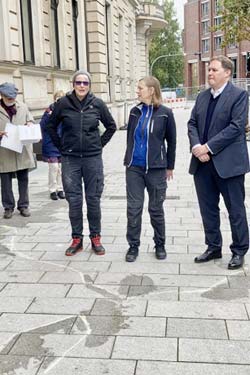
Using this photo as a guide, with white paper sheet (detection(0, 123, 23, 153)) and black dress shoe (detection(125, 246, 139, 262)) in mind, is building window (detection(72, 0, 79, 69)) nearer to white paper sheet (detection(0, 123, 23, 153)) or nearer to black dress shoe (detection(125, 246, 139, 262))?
white paper sheet (detection(0, 123, 23, 153))

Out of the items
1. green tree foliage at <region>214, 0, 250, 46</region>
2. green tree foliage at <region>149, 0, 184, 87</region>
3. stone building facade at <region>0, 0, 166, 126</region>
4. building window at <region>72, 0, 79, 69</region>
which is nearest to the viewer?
stone building facade at <region>0, 0, 166, 126</region>

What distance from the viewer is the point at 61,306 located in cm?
416

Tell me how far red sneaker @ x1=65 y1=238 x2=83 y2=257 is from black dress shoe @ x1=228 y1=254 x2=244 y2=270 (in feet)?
5.28

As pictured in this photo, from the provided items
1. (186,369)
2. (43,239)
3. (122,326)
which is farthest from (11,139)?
(186,369)

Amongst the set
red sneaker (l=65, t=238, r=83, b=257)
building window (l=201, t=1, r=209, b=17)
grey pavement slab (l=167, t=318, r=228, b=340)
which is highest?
building window (l=201, t=1, r=209, b=17)

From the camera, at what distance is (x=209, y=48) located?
85688mm

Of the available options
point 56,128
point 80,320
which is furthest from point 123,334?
point 56,128

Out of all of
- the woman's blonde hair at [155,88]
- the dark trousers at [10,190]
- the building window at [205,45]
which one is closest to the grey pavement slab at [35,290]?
the woman's blonde hair at [155,88]

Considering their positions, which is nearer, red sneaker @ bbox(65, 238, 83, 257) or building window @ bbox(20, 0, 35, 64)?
red sneaker @ bbox(65, 238, 83, 257)

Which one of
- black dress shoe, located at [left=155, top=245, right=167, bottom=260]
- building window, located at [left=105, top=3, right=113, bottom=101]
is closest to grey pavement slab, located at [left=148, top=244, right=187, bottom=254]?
black dress shoe, located at [left=155, top=245, right=167, bottom=260]

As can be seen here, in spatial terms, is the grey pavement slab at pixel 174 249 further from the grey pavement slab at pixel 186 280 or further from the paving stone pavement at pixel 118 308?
the grey pavement slab at pixel 186 280

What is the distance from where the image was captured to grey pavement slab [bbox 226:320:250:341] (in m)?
3.57

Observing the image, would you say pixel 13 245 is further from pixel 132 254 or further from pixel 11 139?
pixel 11 139

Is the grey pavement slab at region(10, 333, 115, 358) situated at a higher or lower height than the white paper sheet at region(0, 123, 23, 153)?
lower
